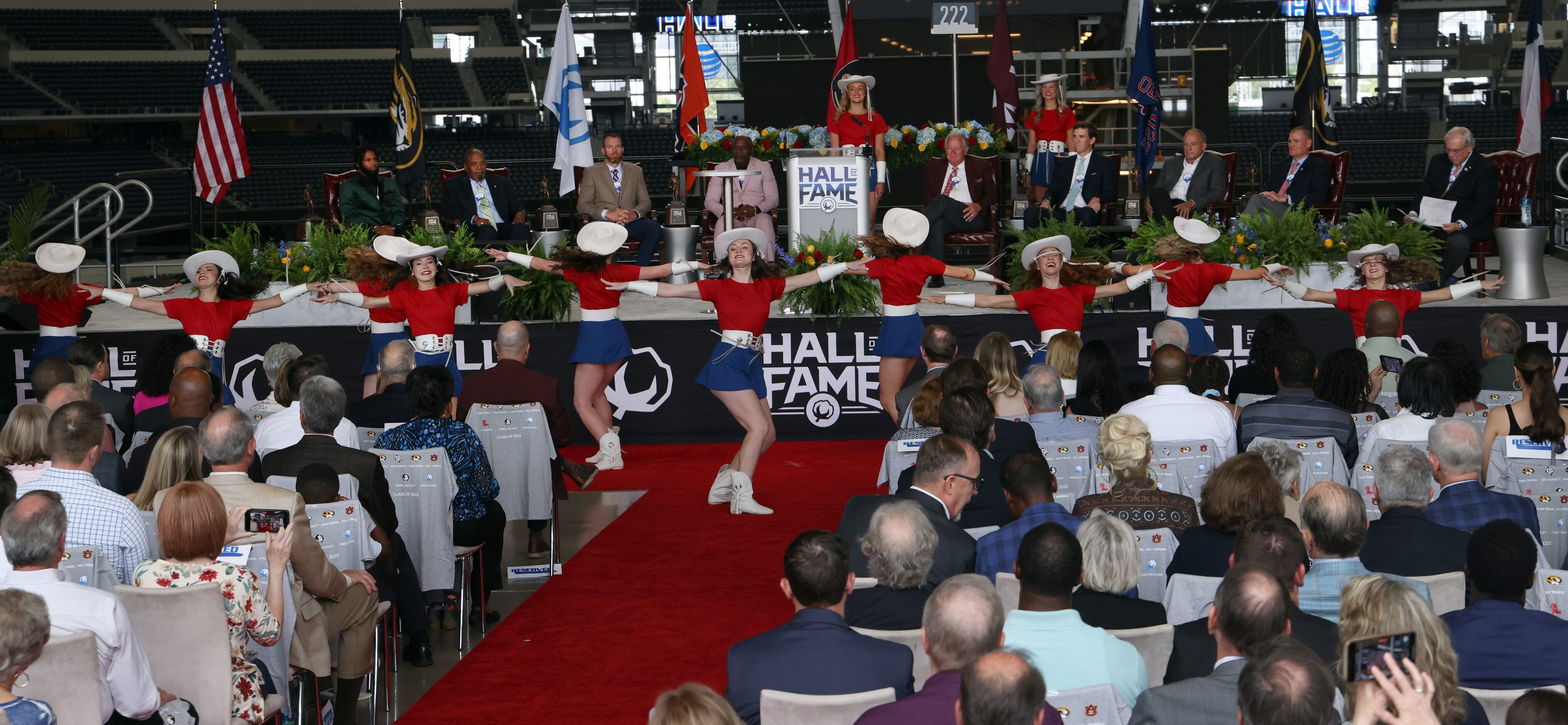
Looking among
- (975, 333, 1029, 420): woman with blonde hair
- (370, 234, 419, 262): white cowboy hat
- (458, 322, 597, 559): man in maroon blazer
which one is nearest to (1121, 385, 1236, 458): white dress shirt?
(975, 333, 1029, 420): woman with blonde hair

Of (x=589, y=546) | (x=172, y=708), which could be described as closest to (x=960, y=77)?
(x=589, y=546)

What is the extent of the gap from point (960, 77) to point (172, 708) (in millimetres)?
15696

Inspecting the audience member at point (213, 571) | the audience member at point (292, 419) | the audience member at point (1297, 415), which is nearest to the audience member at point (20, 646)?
the audience member at point (213, 571)

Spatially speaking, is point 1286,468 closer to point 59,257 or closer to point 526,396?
point 526,396

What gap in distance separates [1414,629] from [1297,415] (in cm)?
304

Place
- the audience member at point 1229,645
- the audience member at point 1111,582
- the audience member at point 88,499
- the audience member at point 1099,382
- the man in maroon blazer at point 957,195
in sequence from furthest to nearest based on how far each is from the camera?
the man in maroon blazer at point 957,195 → the audience member at point 1099,382 → the audience member at point 88,499 → the audience member at point 1111,582 → the audience member at point 1229,645

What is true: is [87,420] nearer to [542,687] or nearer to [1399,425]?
[542,687]

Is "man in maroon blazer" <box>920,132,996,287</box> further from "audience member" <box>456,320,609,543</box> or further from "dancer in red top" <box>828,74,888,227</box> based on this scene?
"audience member" <box>456,320,609,543</box>

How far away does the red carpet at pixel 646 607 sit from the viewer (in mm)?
5328

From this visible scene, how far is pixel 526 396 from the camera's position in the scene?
7.42 m

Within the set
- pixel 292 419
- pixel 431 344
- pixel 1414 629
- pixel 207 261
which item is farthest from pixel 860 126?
pixel 1414 629

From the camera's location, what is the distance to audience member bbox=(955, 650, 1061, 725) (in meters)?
2.77

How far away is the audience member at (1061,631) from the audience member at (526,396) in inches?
154

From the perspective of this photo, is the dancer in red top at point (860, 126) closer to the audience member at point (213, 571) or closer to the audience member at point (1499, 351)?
the audience member at point (1499, 351)
